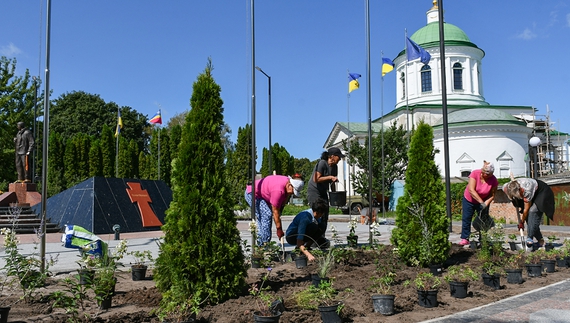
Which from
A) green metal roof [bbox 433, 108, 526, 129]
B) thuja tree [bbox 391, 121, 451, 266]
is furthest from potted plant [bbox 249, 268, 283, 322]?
green metal roof [bbox 433, 108, 526, 129]

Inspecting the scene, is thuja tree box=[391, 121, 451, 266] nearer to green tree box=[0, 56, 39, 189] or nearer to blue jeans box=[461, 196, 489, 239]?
blue jeans box=[461, 196, 489, 239]

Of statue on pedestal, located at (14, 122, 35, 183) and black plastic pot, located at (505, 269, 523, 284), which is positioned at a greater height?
statue on pedestal, located at (14, 122, 35, 183)

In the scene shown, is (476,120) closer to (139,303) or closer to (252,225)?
(252,225)

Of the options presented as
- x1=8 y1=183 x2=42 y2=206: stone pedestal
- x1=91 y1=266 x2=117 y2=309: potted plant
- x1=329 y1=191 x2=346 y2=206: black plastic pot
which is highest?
x1=8 y1=183 x2=42 y2=206: stone pedestal

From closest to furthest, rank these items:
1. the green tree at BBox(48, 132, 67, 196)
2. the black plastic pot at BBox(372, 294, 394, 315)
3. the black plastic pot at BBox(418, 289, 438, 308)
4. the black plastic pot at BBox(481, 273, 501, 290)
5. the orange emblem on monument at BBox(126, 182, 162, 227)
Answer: the black plastic pot at BBox(372, 294, 394, 315), the black plastic pot at BBox(418, 289, 438, 308), the black plastic pot at BBox(481, 273, 501, 290), the orange emblem on monument at BBox(126, 182, 162, 227), the green tree at BBox(48, 132, 67, 196)

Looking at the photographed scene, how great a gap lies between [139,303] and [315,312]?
1.82 metres

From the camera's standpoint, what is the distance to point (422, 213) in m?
6.11

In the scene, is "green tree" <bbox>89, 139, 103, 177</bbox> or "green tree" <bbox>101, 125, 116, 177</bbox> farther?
"green tree" <bbox>101, 125, 116, 177</bbox>

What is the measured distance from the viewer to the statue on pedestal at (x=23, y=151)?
15.7m

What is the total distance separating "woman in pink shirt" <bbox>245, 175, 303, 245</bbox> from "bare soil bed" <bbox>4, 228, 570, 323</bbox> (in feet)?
3.72

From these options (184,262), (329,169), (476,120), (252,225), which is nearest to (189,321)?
(184,262)

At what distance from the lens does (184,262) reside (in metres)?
4.27

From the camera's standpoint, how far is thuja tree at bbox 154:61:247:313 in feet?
14.0

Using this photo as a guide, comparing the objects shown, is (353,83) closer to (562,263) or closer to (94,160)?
(562,263)
